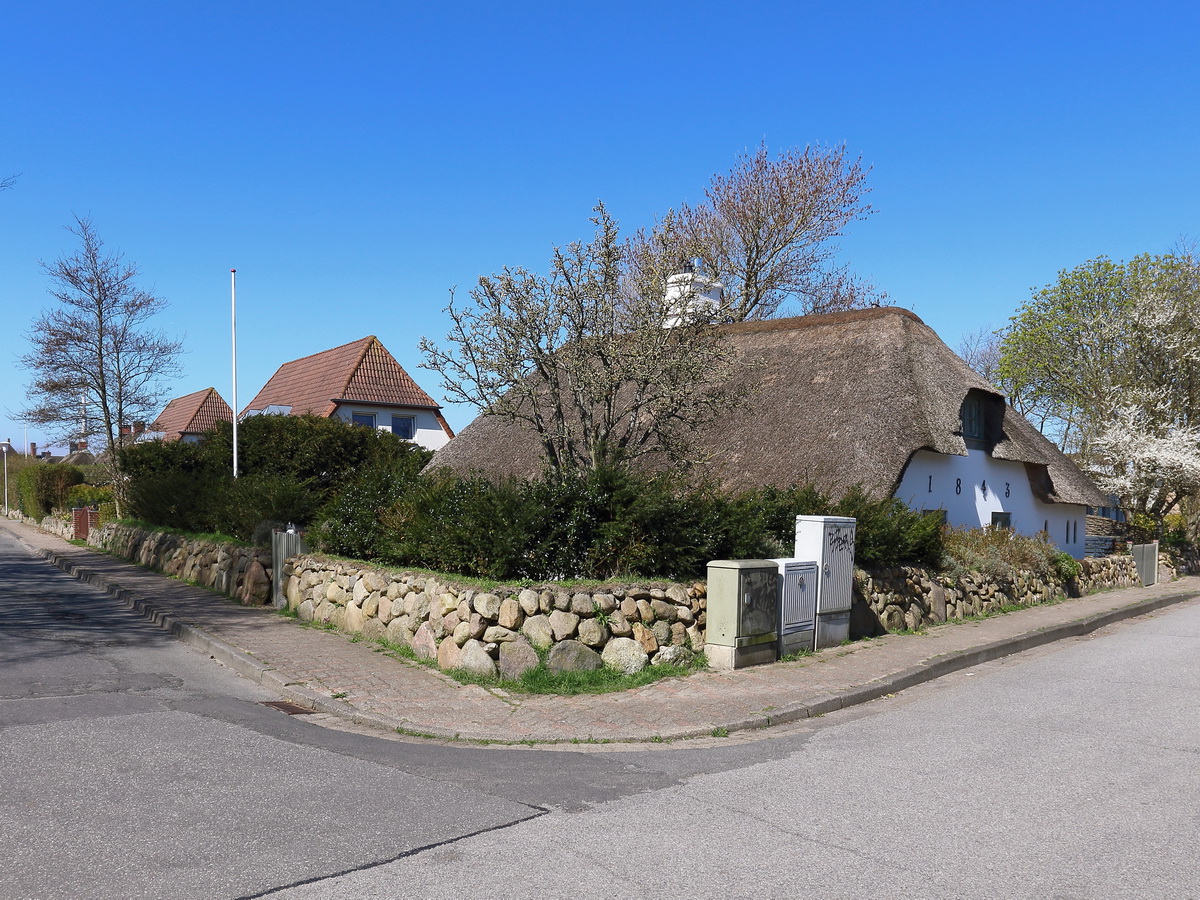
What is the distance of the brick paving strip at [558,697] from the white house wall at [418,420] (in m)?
28.5

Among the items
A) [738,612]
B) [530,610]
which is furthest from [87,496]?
[738,612]

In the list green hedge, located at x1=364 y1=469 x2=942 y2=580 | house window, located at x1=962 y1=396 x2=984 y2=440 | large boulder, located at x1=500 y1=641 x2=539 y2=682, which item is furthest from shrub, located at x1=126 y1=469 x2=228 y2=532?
house window, located at x1=962 y1=396 x2=984 y2=440

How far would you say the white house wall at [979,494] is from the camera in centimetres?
1717

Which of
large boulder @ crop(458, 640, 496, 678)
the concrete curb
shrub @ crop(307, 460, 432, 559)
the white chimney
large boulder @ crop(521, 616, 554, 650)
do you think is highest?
the white chimney

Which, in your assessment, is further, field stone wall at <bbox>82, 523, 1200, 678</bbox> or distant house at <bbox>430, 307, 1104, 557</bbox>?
distant house at <bbox>430, 307, 1104, 557</bbox>

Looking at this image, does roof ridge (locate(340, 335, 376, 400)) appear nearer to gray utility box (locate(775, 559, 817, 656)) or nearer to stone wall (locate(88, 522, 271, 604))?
stone wall (locate(88, 522, 271, 604))

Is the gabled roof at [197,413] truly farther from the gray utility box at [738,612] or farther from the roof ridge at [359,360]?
the gray utility box at [738,612]

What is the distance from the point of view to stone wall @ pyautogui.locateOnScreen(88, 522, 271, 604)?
14.1 m

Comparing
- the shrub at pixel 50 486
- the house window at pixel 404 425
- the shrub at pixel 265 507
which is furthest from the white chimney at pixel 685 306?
the shrub at pixel 50 486

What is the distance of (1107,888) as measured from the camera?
4.30m

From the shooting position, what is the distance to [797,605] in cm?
1048

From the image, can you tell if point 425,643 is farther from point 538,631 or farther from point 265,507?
point 265,507

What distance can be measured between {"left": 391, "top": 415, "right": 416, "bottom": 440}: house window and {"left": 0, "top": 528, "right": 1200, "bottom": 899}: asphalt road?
116 feet

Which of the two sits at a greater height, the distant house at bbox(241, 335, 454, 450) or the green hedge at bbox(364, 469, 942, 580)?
the distant house at bbox(241, 335, 454, 450)
